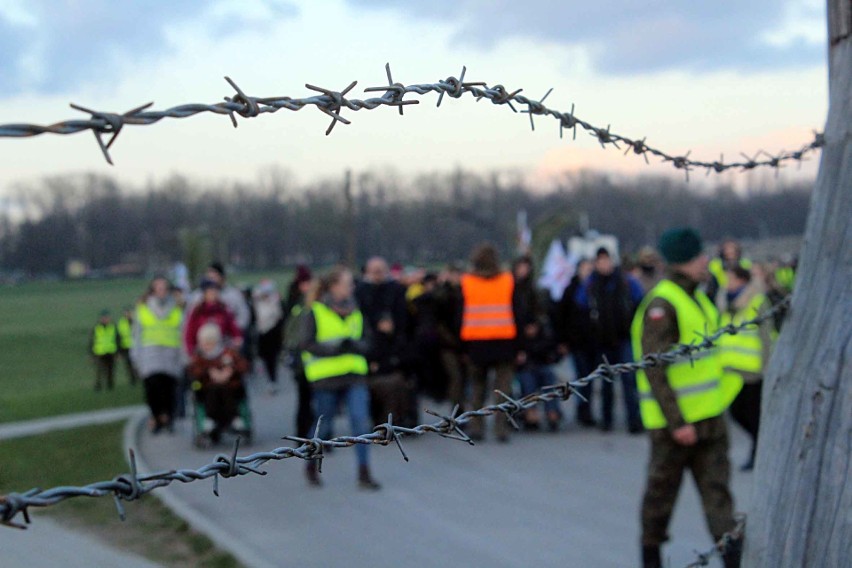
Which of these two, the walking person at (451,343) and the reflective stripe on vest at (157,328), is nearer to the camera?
the walking person at (451,343)

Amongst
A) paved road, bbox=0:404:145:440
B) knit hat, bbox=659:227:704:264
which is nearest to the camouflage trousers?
knit hat, bbox=659:227:704:264

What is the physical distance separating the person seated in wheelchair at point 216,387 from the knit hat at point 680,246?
5.74 meters

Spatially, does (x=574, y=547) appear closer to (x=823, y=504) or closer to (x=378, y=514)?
(x=378, y=514)

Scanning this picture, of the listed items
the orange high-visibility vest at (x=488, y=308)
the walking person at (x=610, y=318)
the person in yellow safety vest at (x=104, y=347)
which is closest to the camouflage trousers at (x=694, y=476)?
the orange high-visibility vest at (x=488, y=308)

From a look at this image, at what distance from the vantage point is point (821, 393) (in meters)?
2.58

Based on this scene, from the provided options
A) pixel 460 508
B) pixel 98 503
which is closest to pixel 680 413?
pixel 460 508

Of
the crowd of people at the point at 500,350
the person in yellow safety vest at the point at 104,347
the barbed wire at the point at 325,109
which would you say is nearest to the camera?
the barbed wire at the point at 325,109

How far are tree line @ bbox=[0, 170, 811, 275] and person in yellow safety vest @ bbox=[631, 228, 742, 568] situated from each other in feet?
19.5

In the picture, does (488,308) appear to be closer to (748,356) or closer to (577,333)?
(577,333)

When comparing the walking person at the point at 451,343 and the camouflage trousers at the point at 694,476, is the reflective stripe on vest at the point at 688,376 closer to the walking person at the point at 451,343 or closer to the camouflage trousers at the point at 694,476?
the camouflage trousers at the point at 694,476

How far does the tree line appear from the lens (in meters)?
14.5

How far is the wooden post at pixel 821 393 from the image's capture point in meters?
2.50

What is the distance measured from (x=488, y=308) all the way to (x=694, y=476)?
4511 mm

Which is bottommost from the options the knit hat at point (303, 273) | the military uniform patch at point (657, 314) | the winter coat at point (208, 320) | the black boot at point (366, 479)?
the black boot at point (366, 479)
